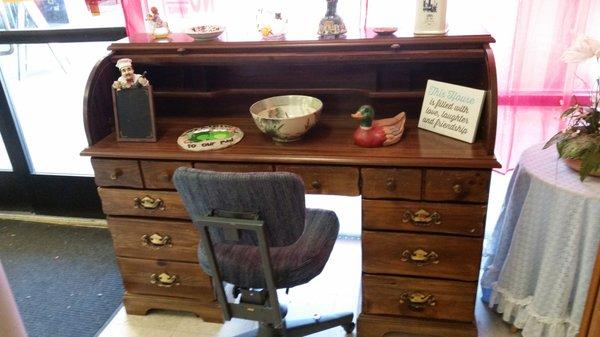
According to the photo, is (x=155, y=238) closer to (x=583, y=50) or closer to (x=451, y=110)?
(x=451, y=110)

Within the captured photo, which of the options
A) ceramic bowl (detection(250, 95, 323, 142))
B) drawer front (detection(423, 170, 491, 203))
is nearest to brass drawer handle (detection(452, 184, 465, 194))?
drawer front (detection(423, 170, 491, 203))

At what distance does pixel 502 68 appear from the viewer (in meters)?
1.78

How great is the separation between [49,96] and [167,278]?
5.03 ft

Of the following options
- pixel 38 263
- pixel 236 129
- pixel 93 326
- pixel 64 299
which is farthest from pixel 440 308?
pixel 38 263

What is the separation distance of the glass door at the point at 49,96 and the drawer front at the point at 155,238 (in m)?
0.90

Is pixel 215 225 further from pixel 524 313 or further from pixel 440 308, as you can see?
pixel 524 313

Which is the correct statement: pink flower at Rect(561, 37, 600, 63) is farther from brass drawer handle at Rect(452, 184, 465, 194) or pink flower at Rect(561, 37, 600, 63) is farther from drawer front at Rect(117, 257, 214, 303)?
drawer front at Rect(117, 257, 214, 303)

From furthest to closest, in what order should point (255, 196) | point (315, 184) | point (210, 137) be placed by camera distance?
point (210, 137)
point (315, 184)
point (255, 196)

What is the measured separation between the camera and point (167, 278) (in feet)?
5.75

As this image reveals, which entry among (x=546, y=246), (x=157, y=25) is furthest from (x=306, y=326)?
(x=157, y=25)

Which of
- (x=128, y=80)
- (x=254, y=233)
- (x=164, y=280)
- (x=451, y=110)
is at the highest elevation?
(x=128, y=80)

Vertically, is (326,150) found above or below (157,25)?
below

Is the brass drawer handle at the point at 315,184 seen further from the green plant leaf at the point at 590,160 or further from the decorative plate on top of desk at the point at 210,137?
the green plant leaf at the point at 590,160

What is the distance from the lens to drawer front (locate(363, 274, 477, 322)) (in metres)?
1.53
